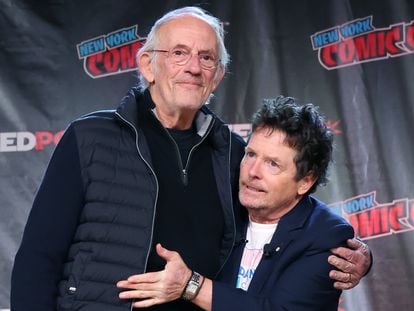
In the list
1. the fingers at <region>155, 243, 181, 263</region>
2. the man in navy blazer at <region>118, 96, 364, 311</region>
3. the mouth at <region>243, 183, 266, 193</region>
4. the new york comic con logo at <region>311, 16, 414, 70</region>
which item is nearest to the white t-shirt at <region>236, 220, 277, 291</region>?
the man in navy blazer at <region>118, 96, 364, 311</region>

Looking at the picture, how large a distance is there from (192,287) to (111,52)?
1.80m

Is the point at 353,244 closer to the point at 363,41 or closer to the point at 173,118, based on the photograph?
the point at 173,118

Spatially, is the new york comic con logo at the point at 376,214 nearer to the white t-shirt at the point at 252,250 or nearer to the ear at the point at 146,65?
the white t-shirt at the point at 252,250

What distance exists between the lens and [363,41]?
10.4 feet

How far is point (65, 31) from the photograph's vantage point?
3.14 m

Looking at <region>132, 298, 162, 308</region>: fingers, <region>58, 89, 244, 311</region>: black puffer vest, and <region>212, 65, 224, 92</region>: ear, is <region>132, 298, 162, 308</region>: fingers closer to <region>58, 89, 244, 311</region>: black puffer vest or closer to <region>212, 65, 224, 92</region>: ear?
<region>58, 89, 244, 311</region>: black puffer vest

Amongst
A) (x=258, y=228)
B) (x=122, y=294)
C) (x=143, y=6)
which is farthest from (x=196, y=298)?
(x=143, y=6)

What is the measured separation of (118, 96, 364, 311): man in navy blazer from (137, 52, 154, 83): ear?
0.32m

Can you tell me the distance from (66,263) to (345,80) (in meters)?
1.94

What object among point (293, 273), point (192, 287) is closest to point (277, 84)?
point (293, 273)

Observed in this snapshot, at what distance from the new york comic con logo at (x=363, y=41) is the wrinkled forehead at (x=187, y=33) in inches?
59.0

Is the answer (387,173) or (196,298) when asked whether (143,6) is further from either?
(196,298)

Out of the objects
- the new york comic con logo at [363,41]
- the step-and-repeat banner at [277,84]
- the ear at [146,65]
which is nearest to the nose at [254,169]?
the ear at [146,65]

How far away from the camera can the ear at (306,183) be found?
1843mm
